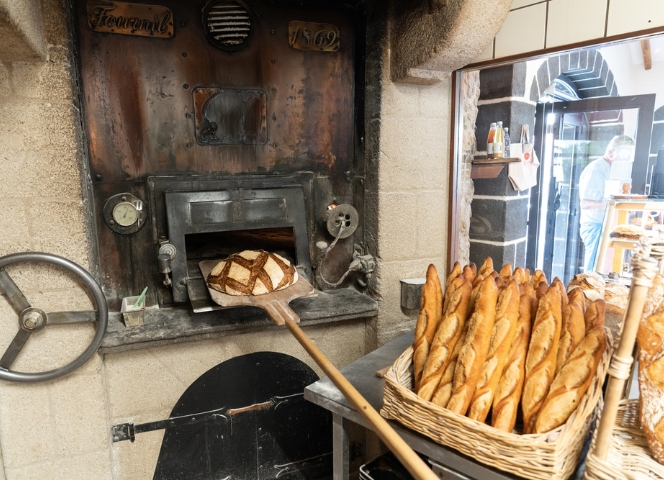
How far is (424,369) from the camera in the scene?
3.72ft

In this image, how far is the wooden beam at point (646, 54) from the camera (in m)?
1.47

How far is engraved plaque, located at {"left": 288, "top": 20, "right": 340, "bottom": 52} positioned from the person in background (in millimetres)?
1181

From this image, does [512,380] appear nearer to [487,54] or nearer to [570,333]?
[570,333]

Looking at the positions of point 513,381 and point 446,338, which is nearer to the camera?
point 513,381

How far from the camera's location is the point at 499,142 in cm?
201

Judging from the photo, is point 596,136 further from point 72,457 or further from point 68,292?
point 72,457

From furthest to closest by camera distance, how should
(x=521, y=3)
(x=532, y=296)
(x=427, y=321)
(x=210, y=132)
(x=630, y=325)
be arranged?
(x=210, y=132)
(x=521, y=3)
(x=427, y=321)
(x=532, y=296)
(x=630, y=325)

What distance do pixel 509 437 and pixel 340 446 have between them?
60cm

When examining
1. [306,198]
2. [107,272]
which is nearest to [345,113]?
[306,198]

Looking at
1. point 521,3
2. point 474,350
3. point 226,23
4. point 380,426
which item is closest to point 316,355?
point 380,426

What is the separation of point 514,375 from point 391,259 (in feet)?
3.49

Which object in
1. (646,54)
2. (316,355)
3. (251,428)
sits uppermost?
(646,54)

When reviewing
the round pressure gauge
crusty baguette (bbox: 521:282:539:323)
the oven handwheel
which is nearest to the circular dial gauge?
the round pressure gauge

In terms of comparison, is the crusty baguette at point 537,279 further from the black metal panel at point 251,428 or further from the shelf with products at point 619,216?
the black metal panel at point 251,428
